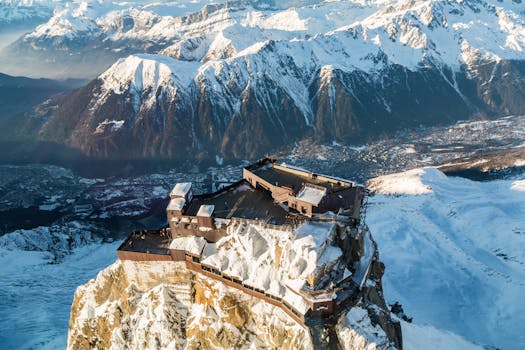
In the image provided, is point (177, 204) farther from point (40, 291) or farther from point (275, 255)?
point (40, 291)

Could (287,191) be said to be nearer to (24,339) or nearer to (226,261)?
(226,261)

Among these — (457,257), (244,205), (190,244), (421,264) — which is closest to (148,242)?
(190,244)

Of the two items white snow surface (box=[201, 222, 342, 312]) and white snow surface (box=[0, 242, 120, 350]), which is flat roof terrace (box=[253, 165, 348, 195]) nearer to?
white snow surface (box=[201, 222, 342, 312])

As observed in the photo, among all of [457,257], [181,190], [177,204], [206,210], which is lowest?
[457,257]

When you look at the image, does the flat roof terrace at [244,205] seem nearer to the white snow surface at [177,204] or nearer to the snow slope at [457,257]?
the white snow surface at [177,204]

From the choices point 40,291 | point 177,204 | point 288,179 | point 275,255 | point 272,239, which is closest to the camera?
point 275,255

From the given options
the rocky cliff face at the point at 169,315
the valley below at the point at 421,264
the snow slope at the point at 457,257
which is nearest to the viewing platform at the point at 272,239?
A: the rocky cliff face at the point at 169,315
